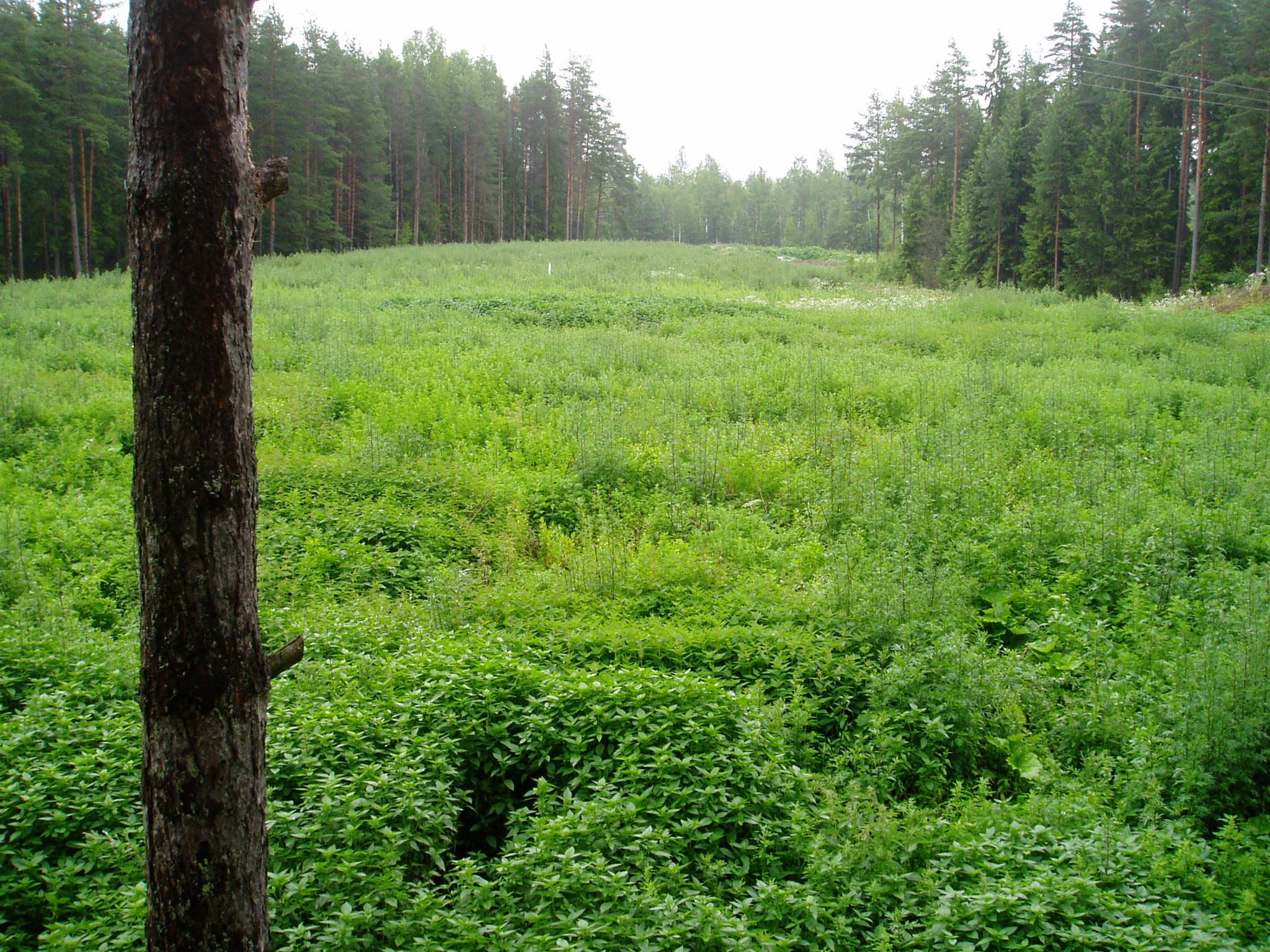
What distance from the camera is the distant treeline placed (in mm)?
35125

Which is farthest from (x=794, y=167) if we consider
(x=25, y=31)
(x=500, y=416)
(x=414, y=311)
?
(x=500, y=416)

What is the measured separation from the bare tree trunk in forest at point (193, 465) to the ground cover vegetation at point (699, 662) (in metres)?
0.75

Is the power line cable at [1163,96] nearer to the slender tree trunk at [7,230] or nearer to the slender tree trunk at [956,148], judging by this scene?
the slender tree trunk at [956,148]

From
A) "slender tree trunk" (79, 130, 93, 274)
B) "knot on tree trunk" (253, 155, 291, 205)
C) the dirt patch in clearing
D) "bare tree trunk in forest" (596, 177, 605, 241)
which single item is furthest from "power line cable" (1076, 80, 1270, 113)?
"slender tree trunk" (79, 130, 93, 274)

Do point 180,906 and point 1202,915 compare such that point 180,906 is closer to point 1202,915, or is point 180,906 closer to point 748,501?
point 1202,915

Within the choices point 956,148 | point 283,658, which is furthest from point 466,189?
A: point 283,658

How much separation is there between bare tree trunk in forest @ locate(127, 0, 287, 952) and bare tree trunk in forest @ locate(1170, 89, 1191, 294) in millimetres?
43972

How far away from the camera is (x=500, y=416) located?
1162cm

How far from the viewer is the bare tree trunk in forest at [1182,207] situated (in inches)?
1448

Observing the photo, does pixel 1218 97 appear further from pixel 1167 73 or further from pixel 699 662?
pixel 699 662

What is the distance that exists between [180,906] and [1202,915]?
4.18 meters

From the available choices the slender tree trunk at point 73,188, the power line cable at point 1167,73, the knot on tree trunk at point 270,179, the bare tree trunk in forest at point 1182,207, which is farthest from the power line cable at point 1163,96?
the slender tree trunk at point 73,188

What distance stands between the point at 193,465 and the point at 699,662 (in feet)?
12.8

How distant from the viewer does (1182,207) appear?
37.0 meters
